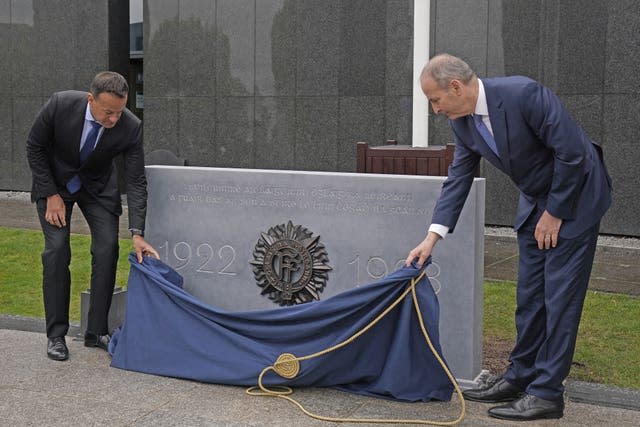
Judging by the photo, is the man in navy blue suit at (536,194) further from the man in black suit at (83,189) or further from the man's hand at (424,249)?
the man in black suit at (83,189)

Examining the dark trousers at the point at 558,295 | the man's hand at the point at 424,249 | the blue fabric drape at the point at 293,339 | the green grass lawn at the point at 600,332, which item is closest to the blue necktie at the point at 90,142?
the blue fabric drape at the point at 293,339

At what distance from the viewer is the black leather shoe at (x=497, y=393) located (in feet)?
15.6

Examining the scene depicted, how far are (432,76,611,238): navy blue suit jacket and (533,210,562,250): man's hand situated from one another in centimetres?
4

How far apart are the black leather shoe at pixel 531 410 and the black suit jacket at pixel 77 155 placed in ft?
8.30

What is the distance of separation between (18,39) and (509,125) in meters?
13.5

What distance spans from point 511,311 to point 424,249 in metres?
2.87

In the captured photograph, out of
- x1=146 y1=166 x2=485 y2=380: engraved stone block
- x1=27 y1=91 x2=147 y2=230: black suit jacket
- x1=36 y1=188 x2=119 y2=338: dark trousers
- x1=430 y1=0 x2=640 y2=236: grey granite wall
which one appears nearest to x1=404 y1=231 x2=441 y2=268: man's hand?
x1=146 y1=166 x2=485 y2=380: engraved stone block

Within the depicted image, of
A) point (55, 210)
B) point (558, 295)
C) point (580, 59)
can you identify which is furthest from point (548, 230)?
point (580, 59)

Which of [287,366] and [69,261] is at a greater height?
[69,261]

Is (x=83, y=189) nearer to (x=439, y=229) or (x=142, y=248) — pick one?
(x=142, y=248)

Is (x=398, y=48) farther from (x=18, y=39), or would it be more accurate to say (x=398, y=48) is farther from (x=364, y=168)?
(x=18, y=39)

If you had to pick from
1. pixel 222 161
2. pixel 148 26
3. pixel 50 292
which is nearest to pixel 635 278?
pixel 50 292

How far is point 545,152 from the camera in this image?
436 centimetres

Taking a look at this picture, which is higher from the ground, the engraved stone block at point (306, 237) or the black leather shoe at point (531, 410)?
the engraved stone block at point (306, 237)
